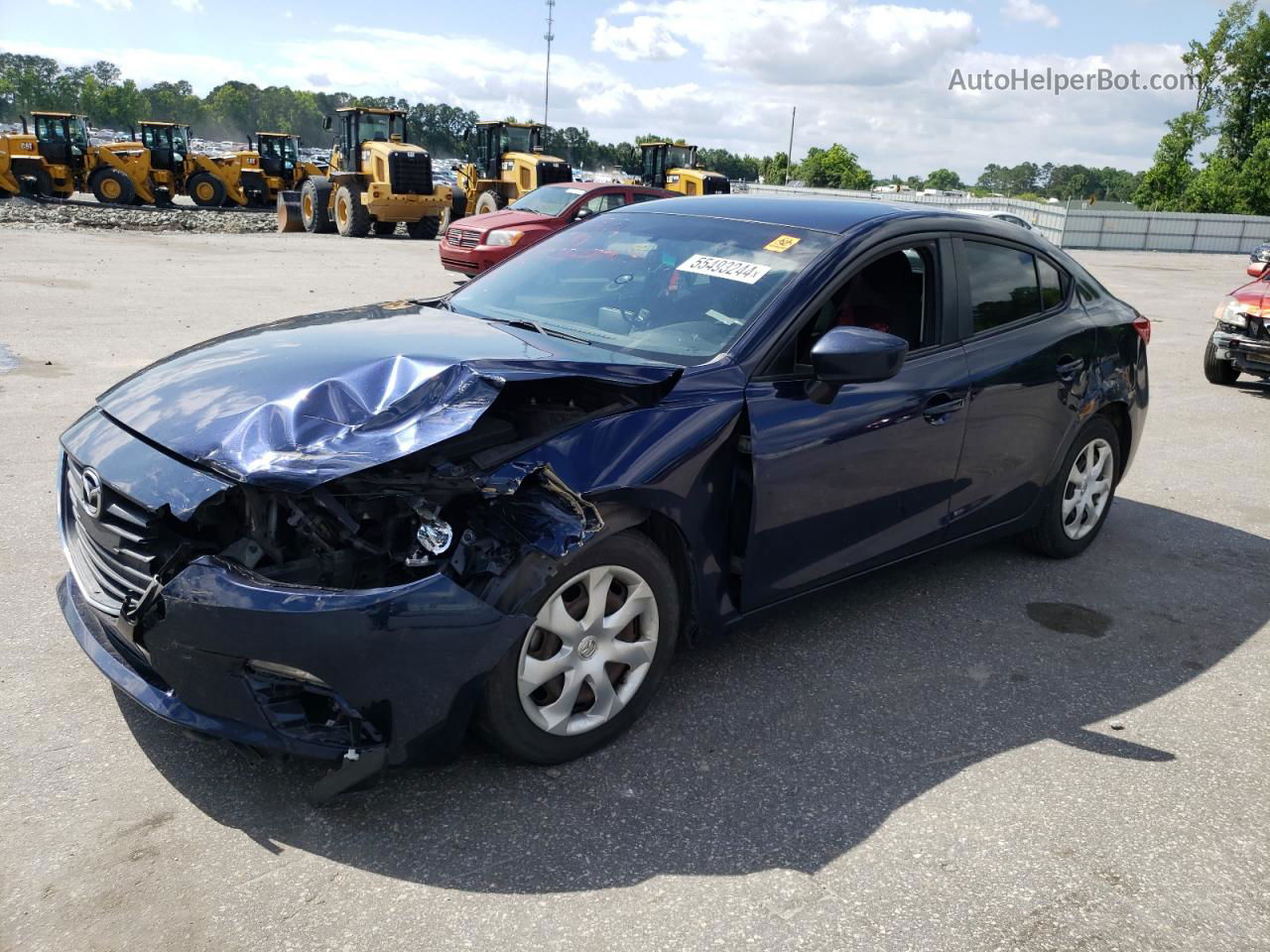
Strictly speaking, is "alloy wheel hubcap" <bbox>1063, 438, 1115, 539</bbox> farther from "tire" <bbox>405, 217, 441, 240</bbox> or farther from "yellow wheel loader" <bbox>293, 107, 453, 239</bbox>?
"tire" <bbox>405, 217, 441, 240</bbox>

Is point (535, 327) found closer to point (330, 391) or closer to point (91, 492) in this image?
point (330, 391)

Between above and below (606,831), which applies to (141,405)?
above

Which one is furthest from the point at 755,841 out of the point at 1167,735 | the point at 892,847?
the point at 1167,735

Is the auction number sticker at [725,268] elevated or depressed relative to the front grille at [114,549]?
elevated

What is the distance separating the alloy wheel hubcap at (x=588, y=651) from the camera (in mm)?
3008

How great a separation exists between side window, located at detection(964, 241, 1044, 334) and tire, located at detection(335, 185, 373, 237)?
22577 mm

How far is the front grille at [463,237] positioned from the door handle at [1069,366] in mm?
11839

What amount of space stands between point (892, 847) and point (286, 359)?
2364mm

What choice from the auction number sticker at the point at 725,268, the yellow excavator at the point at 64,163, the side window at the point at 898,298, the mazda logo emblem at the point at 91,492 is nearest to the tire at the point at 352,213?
the yellow excavator at the point at 64,163

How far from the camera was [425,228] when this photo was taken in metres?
26.7

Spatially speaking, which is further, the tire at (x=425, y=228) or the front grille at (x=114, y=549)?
the tire at (x=425, y=228)

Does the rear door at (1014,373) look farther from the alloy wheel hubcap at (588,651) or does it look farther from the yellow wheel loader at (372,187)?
the yellow wheel loader at (372,187)

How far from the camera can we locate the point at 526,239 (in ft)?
50.8

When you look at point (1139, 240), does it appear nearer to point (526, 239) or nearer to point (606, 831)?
point (526, 239)
